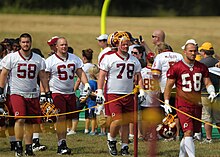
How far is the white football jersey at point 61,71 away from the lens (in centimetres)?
1562

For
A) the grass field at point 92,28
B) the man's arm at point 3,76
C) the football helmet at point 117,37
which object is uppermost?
the grass field at point 92,28

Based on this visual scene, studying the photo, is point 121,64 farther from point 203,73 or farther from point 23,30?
point 23,30

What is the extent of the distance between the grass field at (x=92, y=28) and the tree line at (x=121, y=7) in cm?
286

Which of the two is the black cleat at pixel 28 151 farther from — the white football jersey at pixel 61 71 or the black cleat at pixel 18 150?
the white football jersey at pixel 61 71

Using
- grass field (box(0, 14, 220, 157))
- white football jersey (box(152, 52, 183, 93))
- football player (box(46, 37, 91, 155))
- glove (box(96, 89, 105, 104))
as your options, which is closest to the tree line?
grass field (box(0, 14, 220, 157))

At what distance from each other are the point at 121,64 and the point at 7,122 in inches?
106

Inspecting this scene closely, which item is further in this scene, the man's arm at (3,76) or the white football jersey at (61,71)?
the white football jersey at (61,71)

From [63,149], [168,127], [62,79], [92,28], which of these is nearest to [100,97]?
[62,79]

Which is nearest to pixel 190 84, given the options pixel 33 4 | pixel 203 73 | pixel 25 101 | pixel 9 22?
pixel 203 73

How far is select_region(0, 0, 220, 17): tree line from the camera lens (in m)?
54.2

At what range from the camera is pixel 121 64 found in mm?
15336

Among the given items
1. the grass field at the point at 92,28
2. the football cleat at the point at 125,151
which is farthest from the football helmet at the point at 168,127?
the grass field at the point at 92,28

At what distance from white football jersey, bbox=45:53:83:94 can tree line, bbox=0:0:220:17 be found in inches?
1470

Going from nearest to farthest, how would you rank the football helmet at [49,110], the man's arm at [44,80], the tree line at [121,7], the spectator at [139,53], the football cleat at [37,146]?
the man's arm at [44,80], the football cleat at [37,146], the football helmet at [49,110], the spectator at [139,53], the tree line at [121,7]
